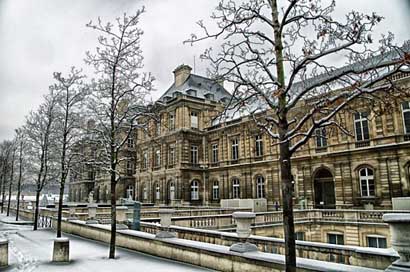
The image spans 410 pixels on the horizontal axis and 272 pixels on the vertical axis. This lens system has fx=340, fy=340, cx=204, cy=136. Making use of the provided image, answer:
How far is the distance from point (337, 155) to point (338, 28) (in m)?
22.2

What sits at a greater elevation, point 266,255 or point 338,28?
point 338,28

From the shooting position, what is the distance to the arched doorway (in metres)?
28.3

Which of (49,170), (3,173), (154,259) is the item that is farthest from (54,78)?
(3,173)

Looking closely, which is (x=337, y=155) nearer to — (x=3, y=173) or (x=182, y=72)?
(x=182, y=72)

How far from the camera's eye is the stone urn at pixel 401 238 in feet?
18.0

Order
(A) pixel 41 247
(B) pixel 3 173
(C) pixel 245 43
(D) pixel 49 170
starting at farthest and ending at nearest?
(B) pixel 3 173 → (D) pixel 49 170 → (A) pixel 41 247 → (C) pixel 245 43

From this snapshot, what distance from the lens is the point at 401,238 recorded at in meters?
5.54

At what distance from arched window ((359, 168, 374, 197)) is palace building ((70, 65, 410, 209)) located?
7 cm

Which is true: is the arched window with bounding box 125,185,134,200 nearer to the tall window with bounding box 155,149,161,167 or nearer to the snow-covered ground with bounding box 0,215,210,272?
the tall window with bounding box 155,149,161,167

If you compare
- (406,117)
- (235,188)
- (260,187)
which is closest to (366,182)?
(406,117)

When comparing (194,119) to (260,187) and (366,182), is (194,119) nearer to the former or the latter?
(260,187)

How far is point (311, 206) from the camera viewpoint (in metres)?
28.1

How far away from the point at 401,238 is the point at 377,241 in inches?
665

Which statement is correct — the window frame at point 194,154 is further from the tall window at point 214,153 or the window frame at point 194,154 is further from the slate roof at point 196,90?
the slate roof at point 196,90
